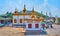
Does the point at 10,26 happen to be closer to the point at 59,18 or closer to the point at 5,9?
the point at 5,9

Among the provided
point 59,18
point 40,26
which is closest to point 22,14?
point 40,26

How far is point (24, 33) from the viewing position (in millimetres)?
2006

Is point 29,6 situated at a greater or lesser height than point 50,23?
greater

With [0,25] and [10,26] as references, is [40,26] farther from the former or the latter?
[0,25]

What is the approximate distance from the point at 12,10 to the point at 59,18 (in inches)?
28.5

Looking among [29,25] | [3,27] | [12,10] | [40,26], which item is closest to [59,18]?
[40,26]

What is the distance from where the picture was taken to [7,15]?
2.00 metres

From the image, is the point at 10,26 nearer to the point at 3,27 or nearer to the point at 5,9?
the point at 3,27

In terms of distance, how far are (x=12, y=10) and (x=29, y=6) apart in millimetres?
263

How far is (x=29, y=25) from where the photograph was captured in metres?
2.01

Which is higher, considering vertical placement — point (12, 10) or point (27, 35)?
point (12, 10)

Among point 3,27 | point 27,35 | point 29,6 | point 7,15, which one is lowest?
point 27,35

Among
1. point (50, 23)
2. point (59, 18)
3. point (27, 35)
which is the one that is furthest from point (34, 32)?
point (59, 18)

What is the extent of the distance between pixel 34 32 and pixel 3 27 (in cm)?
46
